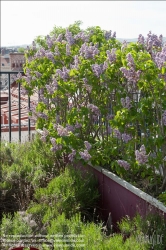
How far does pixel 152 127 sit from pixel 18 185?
64.4 inches

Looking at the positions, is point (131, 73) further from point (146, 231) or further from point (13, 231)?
point (13, 231)

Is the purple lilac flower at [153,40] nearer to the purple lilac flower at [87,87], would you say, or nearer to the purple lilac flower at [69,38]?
the purple lilac flower at [87,87]

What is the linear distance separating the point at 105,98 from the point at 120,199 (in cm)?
106

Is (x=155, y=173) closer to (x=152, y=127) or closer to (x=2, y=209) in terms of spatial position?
(x=152, y=127)

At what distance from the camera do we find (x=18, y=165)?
4742mm

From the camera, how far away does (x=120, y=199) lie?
12.4ft

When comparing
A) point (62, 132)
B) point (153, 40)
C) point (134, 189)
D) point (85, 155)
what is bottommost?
point (134, 189)

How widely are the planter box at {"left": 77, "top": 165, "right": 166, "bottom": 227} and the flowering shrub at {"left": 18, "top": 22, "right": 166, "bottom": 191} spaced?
0.14m

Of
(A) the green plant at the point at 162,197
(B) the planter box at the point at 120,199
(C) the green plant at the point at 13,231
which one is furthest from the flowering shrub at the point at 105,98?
(C) the green plant at the point at 13,231

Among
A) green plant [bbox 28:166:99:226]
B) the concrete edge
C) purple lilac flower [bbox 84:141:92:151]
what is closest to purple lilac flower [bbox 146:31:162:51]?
purple lilac flower [bbox 84:141:92:151]

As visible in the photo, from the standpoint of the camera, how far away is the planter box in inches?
130

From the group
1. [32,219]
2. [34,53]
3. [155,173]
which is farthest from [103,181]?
[34,53]

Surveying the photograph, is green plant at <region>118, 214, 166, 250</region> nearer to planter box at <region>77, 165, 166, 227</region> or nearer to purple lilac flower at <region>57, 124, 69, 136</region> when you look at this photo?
planter box at <region>77, 165, 166, 227</region>

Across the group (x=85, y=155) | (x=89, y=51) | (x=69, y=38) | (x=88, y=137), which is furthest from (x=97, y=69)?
(x=88, y=137)
